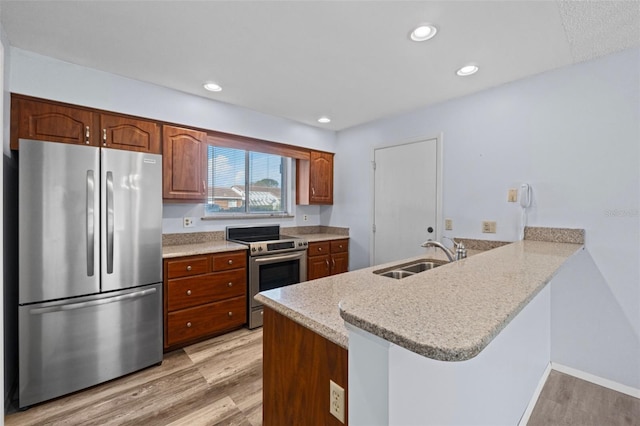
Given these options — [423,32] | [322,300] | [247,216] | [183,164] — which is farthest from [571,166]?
[183,164]

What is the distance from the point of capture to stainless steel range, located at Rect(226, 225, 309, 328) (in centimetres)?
294

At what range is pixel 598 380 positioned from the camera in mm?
2115

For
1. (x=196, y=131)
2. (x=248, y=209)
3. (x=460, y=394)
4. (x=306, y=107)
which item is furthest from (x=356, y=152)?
(x=460, y=394)

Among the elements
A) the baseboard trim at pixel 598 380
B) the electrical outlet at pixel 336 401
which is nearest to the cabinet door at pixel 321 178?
the baseboard trim at pixel 598 380

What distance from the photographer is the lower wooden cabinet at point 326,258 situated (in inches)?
138

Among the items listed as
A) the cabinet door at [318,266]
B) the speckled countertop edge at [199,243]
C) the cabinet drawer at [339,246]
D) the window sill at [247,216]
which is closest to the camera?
the speckled countertop edge at [199,243]

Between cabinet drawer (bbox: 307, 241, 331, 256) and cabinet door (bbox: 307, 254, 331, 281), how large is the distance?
Result: 0.16 ft

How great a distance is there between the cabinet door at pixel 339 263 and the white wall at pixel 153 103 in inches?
33.1

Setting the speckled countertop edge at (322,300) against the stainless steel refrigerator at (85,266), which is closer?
the speckled countertop edge at (322,300)

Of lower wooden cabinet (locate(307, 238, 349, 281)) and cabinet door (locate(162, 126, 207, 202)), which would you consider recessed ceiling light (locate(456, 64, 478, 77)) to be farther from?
cabinet door (locate(162, 126, 207, 202))

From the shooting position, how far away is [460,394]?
992mm

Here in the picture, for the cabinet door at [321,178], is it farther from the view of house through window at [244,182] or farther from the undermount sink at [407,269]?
the undermount sink at [407,269]

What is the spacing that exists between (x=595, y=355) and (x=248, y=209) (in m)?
3.55

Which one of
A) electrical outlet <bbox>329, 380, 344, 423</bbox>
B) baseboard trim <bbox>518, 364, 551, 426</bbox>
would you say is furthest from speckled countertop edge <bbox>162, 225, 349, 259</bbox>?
baseboard trim <bbox>518, 364, 551, 426</bbox>
